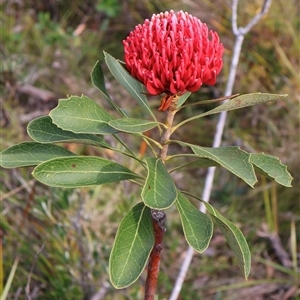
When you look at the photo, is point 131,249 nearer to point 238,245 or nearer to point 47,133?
point 238,245

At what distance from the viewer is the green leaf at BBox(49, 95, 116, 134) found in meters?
1.19

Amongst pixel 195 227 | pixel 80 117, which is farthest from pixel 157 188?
pixel 80 117

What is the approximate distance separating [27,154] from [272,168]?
2.01 feet

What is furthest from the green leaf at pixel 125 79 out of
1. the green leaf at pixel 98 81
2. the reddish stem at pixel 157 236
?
the reddish stem at pixel 157 236

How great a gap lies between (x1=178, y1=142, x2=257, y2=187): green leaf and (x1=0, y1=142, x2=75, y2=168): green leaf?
38 centimetres

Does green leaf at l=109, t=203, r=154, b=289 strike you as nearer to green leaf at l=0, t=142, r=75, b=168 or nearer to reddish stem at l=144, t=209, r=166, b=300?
reddish stem at l=144, t=209, r=166, b=300

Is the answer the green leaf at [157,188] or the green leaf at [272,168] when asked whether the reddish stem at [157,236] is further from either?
the green leaf at [272,168]

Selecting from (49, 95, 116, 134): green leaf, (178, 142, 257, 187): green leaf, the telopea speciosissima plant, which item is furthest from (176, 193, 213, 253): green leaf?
(49, 95, 116, 134): green leaf

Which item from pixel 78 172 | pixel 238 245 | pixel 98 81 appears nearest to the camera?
pixel 238 245

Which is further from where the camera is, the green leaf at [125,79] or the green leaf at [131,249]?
the green leaf at [125,79]

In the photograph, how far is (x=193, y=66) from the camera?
46.7 inches

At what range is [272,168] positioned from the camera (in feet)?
4.08

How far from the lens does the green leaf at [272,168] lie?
4.01ft

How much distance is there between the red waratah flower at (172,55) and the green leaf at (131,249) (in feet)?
1.03
